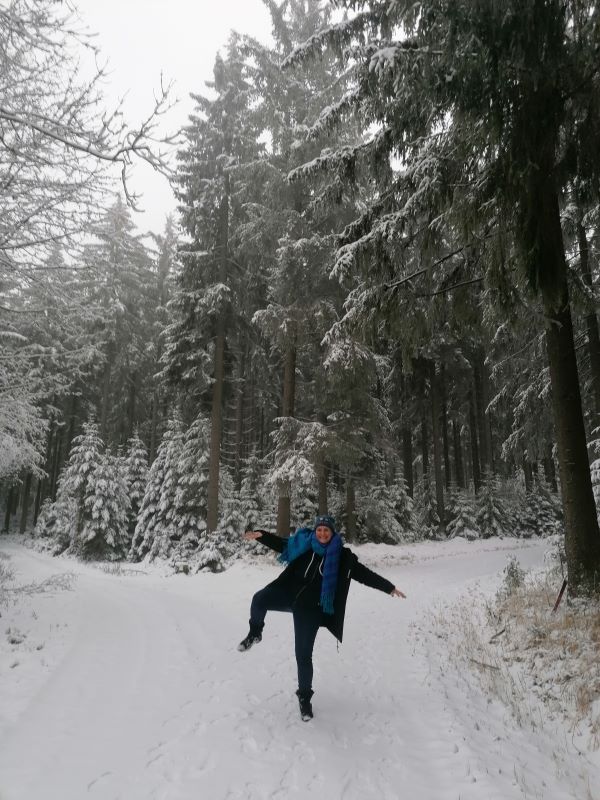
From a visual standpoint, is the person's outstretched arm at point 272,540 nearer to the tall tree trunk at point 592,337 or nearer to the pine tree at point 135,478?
the tall tree trunk at point 592,337

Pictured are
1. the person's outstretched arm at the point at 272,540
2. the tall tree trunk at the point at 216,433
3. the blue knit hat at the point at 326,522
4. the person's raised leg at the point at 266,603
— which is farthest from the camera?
the tall tree trunk at the point at 216,433

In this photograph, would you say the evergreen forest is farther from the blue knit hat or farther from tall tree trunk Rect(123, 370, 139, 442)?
the blue knit hat

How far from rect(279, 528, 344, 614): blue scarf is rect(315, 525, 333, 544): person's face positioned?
4 centimetres

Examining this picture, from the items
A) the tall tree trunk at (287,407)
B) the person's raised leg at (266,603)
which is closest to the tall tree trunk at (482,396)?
the tall tree trunk at (287,407)

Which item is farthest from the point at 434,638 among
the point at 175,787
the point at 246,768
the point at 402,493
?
the point at 402,493

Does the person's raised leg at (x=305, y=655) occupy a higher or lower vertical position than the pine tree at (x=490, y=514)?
lower

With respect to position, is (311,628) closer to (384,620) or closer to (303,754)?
(303,754)

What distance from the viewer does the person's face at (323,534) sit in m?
4.94

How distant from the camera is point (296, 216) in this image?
15.9 metres

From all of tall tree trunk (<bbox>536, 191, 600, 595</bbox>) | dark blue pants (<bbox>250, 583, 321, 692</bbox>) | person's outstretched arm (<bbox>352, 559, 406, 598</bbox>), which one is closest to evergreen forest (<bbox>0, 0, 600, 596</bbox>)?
tall tree trunk (<bbox>536, 191, 600, 595</bbox>)

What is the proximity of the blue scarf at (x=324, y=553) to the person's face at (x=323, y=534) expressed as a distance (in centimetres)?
4

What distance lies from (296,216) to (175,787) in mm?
15563

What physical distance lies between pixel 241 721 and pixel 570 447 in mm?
6008

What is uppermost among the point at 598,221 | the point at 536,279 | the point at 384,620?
the point at 598,221
